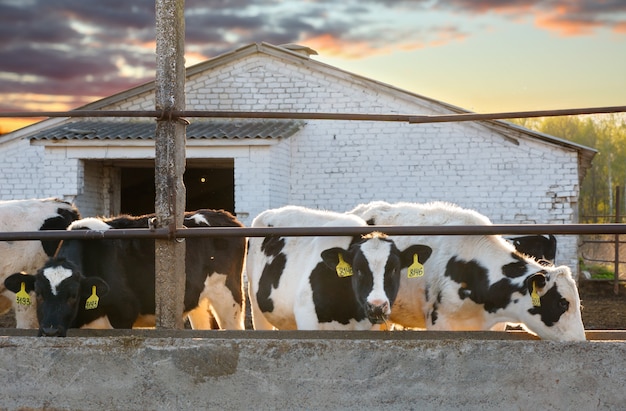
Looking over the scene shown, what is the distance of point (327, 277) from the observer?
260 inches

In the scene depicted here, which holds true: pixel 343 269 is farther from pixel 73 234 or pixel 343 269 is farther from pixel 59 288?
pixel 73 234

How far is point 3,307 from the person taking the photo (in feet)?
28.6

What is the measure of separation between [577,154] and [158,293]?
544 inches

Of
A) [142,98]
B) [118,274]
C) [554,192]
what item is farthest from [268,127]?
[118,274]

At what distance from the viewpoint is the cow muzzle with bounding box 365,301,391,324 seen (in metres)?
5.70

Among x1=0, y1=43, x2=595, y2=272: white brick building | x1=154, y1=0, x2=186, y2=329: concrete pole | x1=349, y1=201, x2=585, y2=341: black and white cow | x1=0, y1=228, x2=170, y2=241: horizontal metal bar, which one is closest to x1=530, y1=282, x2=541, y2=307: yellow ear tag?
x1=349, y1=201, x2=585, y2=341: black and white cow

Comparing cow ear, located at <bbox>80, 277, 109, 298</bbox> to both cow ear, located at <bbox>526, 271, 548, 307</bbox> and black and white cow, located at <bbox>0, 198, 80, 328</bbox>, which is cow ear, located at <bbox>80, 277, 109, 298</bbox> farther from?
cow ear, located at <bbox>526, 271, 548, 307</bbox>

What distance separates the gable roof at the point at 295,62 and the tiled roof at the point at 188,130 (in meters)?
0.62

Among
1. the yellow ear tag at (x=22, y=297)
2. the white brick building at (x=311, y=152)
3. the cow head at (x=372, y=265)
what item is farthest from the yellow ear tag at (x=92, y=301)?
the white brick building at (x=311, y=152)

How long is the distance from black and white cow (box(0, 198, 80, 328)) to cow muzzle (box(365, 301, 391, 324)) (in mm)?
3787

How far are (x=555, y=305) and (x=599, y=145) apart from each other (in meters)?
60.7

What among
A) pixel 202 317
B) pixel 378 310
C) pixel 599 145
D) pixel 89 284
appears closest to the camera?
pixel 378 310

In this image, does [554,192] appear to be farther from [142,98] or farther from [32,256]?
[32,256]

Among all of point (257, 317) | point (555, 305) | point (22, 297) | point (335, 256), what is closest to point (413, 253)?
point (335, 256)
